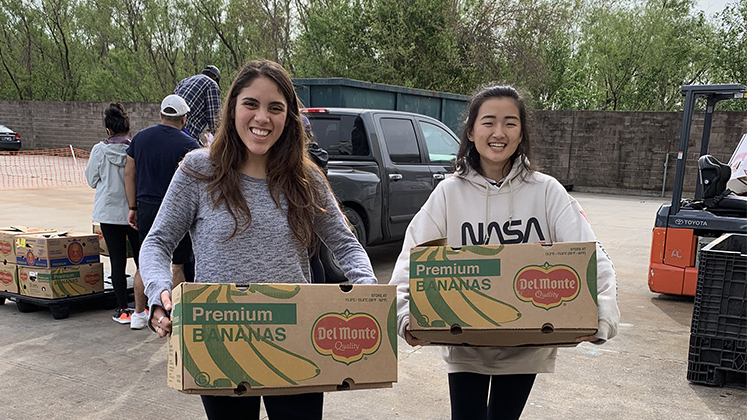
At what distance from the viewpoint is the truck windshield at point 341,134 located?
6.62m

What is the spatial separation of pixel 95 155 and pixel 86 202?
27.6 ft

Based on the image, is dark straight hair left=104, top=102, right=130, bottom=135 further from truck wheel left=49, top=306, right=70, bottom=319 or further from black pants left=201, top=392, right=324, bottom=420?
black pants left=201, top=392, right=324, bottom=420

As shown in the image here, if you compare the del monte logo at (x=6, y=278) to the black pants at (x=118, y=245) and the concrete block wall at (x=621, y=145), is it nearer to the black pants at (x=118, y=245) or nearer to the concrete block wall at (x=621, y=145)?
the black pants at (x=118, y=245)

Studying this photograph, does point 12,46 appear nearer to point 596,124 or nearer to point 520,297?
point 596,124

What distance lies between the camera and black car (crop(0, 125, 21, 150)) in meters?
24.5

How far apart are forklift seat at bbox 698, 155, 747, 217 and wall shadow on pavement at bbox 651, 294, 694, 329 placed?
101 centimetres

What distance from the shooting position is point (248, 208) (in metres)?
1.76

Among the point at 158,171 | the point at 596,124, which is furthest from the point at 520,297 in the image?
the point at 596,124

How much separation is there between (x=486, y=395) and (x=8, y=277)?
4964mm

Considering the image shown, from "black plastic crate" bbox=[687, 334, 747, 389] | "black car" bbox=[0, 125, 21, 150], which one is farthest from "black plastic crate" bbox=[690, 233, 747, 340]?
"black car" bbox=[0, 125, 21, 150]

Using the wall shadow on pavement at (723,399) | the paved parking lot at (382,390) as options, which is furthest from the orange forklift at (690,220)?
the wall shadow on pavement at (723,399)

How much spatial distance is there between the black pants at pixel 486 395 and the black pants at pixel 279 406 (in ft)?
1.85

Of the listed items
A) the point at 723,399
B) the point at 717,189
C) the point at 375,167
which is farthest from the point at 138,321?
the point at 717,189

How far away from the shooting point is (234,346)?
1521 mm
